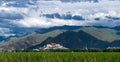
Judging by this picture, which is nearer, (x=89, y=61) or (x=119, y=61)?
(x=89, y=61)

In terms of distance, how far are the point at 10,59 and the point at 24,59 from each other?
3.66 ft

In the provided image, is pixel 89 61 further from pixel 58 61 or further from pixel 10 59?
pixel 10 59

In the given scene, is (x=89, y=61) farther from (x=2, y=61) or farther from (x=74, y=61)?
(x=2, y=61)

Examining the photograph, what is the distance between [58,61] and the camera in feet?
90.3

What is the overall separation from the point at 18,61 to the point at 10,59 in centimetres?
124

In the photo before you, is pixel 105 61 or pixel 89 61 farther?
pixel 105 61

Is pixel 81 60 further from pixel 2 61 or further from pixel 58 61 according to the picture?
pixel 2 61

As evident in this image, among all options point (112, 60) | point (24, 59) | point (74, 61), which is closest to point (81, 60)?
point (74, 61)

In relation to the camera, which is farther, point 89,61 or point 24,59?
point 24,59

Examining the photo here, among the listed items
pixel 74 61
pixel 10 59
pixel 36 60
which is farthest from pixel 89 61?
pixel 10 59

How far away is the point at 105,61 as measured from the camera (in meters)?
28.6

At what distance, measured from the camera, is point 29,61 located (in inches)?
1096

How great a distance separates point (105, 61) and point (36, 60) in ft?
17.3

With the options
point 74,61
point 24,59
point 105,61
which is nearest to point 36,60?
point 24,59
